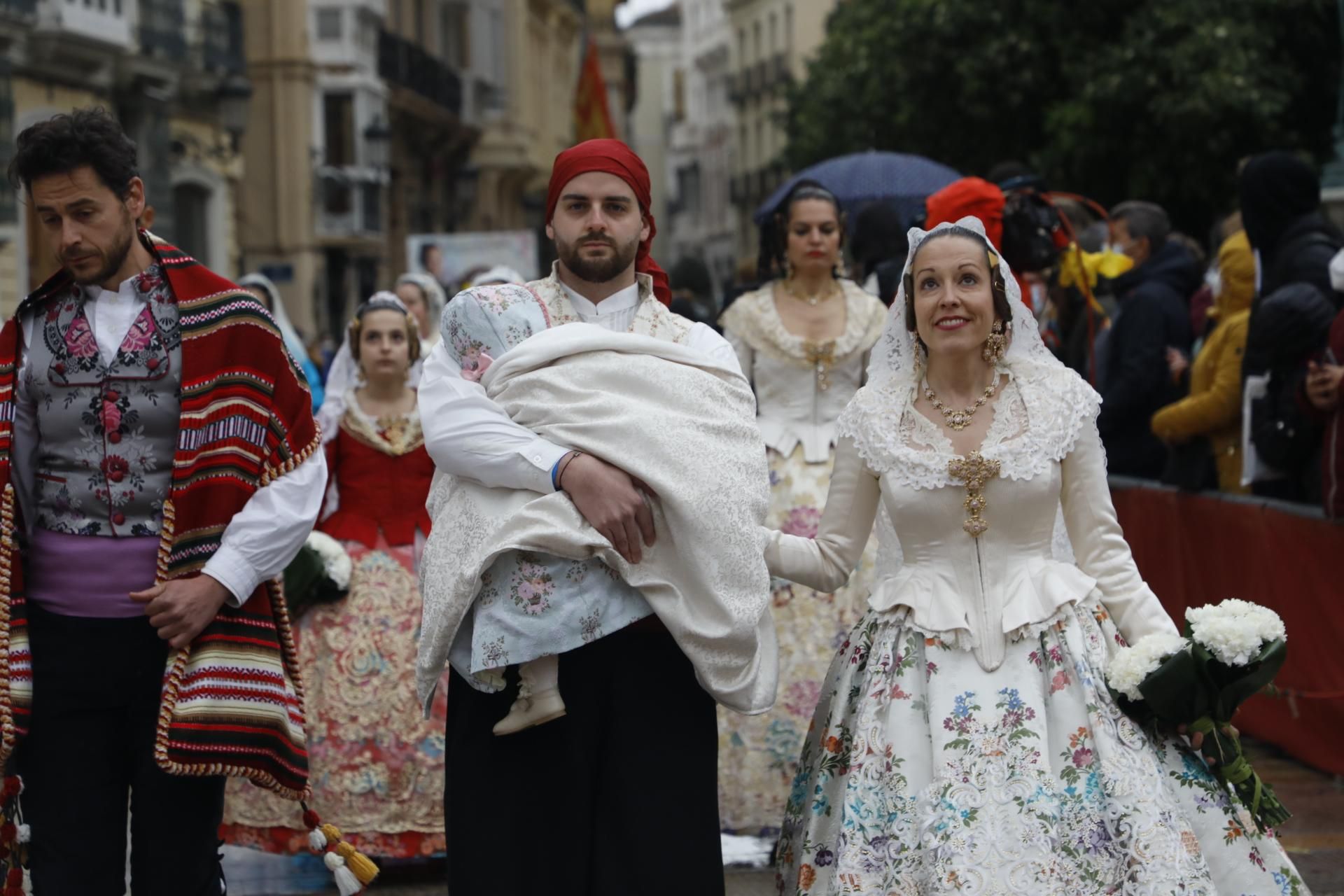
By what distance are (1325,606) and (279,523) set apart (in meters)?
4.62

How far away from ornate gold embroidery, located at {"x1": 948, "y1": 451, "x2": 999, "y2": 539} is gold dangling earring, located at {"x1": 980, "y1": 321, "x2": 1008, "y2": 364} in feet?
0.90

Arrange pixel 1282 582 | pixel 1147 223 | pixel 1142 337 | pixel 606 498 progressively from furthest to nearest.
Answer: pixel 1147 223 < pixel 1142 337 < pixel 1282 582 < pixel 606 498

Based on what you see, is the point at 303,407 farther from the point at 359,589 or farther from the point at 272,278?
the point at 272,278

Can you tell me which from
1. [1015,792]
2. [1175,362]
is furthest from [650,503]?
[1175,362]

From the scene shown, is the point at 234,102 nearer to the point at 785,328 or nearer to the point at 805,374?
the point at 785,328

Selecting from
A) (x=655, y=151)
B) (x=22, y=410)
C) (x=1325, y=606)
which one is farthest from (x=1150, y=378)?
(x=655, y=151)

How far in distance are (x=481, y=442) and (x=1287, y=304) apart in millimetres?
4225

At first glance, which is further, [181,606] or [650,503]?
[181,606]

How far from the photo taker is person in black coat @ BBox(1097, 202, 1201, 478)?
8.84 meters

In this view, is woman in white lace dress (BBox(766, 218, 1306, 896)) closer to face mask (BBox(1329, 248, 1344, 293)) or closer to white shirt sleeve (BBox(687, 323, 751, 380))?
white shirt sleeve (BBox(687, 323, 751, 380))

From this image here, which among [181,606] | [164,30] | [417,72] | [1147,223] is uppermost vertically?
[417,72]

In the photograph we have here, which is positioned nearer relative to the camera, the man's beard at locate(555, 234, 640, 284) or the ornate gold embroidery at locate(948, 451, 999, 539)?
the man's beard at locate(555, 234, 640, 284)

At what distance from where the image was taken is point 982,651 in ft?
14.3

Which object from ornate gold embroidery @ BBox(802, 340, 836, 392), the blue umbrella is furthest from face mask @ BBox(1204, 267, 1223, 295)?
ornate gold embroidery @ BBox(802, 340, 836, 392)
